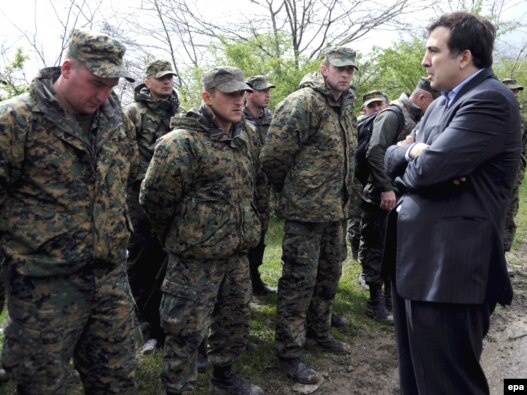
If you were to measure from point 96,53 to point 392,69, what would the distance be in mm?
10941

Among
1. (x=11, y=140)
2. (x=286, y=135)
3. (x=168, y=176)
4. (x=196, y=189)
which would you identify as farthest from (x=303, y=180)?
(x=11, y=140)

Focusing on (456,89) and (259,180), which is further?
(259,180)

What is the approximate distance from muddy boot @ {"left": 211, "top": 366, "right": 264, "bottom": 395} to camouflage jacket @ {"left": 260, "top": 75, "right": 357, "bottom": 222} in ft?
4.22

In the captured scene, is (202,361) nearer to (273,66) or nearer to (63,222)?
(63,222)

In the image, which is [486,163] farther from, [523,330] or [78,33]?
[523,330]

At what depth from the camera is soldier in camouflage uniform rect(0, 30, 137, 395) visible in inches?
87.8

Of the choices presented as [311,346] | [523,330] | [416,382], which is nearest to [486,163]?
[416,382]

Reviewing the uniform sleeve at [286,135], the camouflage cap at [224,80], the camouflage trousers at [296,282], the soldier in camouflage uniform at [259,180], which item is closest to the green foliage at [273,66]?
the soldier in camouflage uniform at [259,180]

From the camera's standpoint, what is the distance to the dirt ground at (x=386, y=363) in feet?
12.2

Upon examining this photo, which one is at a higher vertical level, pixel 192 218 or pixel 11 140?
pixel 11 140

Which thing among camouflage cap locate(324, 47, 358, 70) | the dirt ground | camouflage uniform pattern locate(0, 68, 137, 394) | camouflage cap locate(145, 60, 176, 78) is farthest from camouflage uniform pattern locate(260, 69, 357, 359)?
camouflage uniform pattern locate(0, 68, 137, 394)

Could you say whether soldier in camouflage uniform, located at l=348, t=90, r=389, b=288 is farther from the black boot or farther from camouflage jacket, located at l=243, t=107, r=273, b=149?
camouflage jacket, located at l=243, t=107, r=273, b=149

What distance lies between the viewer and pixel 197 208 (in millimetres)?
3012

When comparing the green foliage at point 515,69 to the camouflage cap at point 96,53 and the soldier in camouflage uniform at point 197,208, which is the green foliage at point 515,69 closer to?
the soldier in camouflage uniform at point 197,208
